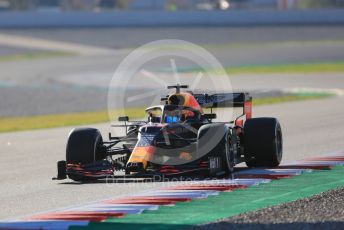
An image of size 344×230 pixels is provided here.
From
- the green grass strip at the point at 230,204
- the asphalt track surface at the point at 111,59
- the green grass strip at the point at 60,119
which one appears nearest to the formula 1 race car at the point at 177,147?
the green grass strip at the point at 230,204

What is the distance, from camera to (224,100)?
1483 centimetres

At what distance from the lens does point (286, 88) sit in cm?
3562

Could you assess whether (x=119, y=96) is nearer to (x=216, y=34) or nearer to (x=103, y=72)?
(x=103, y=72)

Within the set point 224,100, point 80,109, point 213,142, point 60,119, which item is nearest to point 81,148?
point 213,142

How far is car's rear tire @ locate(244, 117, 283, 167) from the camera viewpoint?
14164 mm

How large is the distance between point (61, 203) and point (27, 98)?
23.3 m

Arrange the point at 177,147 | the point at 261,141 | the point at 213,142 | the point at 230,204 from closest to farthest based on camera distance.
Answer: the point at 230,204
the point at 213,142
the point at 177,147
the point at 261,141

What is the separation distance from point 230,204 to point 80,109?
63.3ft

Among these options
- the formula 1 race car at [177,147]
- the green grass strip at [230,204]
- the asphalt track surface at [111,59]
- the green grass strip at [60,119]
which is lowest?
the green grass strip at [230,204]

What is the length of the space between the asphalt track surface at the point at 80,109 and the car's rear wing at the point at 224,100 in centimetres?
134

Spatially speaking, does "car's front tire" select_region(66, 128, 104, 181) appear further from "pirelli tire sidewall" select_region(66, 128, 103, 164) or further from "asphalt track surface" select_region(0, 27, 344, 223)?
"asphalt track surface" select_region(0, 27, 344, 223)

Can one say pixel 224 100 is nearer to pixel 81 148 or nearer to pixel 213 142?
pixel 213 142

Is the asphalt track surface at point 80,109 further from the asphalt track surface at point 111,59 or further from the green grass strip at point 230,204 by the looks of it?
the green grass strip at point 230,204

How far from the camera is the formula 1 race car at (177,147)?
42.7 feet
